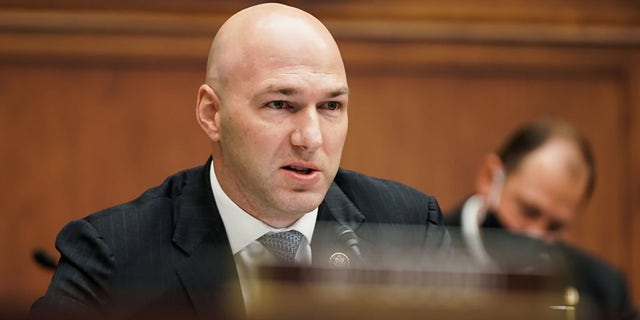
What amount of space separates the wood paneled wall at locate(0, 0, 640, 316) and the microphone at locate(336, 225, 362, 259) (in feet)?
5.41

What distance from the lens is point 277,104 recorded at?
1.76 metres

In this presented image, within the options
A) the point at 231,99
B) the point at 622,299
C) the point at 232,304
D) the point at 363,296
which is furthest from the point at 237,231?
the point at 622,299

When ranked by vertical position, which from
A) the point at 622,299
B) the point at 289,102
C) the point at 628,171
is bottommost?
the point at 622,299

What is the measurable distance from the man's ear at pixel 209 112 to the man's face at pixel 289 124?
5 cm

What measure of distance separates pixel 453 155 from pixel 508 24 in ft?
1.32

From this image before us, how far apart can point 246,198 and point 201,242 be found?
0.33 ft

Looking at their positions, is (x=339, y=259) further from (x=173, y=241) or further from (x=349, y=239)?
(x=173, y=241)

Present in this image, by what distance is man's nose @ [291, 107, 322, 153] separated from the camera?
1723 millimetres

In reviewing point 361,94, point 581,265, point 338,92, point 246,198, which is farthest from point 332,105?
point 581,265

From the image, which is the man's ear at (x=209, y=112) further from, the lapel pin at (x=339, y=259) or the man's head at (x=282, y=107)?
the lapel pin at (x=339, y=259)

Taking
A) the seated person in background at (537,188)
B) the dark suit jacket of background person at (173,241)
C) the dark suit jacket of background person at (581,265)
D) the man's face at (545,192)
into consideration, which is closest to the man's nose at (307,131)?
the dark suit jacket of background person at (173,241)

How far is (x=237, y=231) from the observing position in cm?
183

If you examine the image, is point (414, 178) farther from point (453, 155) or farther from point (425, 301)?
point (425, 301)

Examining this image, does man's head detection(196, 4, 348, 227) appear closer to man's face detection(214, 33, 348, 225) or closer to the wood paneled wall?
man's face detection(214, 33, 348, 225)
